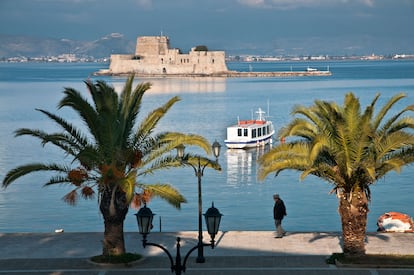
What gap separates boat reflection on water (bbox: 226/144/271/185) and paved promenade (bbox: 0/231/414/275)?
23274 mm

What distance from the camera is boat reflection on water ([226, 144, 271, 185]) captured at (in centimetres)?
4378

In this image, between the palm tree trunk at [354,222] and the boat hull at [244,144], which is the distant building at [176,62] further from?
the palm tree trunk at [354,222]

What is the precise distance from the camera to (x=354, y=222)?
16109 millimetres

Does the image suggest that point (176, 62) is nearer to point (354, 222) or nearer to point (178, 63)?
point (178, 63)

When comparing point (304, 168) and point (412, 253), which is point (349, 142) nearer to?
point (304, 168)

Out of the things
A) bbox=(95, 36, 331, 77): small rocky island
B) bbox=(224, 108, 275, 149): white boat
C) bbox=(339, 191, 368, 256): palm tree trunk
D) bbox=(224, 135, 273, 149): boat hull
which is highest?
bbox=(95, 36, 331, 77): small rocky island

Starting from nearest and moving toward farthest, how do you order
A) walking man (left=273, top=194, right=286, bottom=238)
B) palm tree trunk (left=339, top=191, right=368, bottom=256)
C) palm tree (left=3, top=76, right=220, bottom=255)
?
palm tree trunk (left=339, top=191, right=368, bottom=256), palm tree (left=3, top=76, right=220, bottom=255), walking man (left=273, top=194, right=286, bottom=238)

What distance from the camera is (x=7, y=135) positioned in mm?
67125

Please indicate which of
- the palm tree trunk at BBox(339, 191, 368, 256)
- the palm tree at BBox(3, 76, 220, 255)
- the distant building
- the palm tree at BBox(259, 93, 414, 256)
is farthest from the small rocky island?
the palm tree trunk at BBox(339, 191, 368, 256)

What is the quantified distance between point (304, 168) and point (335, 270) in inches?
84.1

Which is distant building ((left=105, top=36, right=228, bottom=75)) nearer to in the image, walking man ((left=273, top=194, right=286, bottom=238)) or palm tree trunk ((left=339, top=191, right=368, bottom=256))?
walking man ((left=273, top=194, right=286, bottom=238))

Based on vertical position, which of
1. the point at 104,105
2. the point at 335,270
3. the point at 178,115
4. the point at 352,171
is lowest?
the point at 335,270

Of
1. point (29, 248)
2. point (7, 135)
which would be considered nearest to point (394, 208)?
point (29, 248)

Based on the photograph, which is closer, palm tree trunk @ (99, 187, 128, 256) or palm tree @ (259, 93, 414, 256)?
palm tree @ (259, 93, 414, 256)
